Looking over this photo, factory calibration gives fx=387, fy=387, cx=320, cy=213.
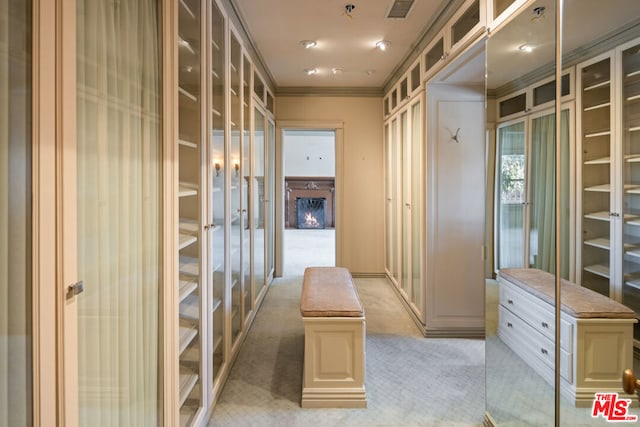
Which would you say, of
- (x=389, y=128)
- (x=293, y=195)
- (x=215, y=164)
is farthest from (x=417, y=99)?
(x=293, y=195)

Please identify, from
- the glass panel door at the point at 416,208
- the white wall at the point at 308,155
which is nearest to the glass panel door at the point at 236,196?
A: the glass panel door at the point at 416,208

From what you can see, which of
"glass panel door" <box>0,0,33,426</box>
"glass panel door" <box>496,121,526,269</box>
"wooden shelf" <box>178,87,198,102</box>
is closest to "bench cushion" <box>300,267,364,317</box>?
"glass panel door" <box>496,121,526,269</box>

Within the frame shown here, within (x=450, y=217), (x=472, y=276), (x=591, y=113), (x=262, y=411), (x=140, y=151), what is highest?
(x=591, y=113)

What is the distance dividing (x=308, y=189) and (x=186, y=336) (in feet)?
33.7

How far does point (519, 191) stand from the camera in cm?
180

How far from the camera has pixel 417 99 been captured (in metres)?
3.62

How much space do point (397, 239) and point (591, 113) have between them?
3387 millimetres

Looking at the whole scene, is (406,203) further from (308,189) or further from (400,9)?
(308,189)

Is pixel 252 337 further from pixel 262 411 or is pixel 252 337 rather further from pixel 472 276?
pixel 472 276

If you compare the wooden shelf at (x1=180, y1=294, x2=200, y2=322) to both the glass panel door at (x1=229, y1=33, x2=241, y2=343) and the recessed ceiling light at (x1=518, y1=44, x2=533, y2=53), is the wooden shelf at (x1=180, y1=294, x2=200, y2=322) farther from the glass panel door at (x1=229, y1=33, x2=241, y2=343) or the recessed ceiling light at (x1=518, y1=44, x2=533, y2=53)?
the recessed ceiling light at (x1=518, y1=44, x2=533, y2=53)

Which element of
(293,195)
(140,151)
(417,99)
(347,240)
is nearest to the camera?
(140,151)

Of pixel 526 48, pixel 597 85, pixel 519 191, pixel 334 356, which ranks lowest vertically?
pixel 334 356

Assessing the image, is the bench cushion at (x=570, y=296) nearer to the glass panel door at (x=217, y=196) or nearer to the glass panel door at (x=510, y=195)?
the glass panel door at (x=510, y=195)

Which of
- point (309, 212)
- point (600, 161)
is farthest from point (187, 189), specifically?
point (309, 212)
